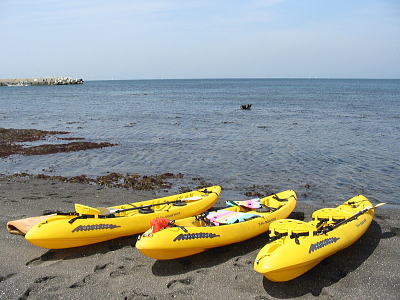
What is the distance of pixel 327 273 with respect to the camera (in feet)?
20.5

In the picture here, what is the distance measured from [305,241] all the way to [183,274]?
81.9 inches

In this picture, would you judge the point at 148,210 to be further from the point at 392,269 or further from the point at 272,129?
the point at 272,129

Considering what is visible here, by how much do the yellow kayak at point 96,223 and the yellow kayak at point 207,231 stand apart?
0.88 metres

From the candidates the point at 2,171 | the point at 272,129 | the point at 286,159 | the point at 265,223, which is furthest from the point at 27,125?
the point at 265,223

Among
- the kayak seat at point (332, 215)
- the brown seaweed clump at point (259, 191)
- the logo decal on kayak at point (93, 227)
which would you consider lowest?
the brown seaweed clump at point (259, 191)

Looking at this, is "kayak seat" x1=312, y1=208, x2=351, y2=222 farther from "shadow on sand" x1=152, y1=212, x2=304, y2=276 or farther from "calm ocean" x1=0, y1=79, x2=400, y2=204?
"calm ocean" x1=0, y1=79, x2=400, y2=204

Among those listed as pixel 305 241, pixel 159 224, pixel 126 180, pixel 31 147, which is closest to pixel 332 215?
pixel 305 241

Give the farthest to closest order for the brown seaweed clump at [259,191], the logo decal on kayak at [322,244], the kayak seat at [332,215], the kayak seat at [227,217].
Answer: the brown seaweed clump at [259,191], the kayak seat at [332,215], the kayak seat at [227,217], the logo decal on kayak at [322,244]

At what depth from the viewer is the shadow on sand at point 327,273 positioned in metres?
5.75

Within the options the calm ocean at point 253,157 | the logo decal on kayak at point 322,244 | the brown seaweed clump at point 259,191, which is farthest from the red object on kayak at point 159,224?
the brown seaweed clump at point 259,191

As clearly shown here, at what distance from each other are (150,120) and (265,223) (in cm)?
2418

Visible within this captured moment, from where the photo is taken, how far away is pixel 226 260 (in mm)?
6738

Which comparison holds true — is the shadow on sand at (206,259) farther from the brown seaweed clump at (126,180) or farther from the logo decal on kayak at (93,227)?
the brown seaweed clump at (126,180)

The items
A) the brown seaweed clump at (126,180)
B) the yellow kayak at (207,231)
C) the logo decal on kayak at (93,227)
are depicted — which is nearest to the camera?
the yellow kayak at (207,231)
